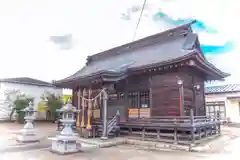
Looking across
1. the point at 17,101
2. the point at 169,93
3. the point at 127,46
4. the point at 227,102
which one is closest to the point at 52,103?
the point at 17,101

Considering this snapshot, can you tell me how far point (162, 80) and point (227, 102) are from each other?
52.5 feet

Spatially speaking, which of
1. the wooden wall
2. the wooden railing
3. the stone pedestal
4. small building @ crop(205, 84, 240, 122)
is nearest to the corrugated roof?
the wooden wall

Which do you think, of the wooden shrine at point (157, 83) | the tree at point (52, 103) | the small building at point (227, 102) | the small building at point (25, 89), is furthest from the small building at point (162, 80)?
the small building at point (227, 102)

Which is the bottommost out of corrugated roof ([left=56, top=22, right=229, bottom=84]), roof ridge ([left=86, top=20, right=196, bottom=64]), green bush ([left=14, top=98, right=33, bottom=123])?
green bush ([left=14, top=98, right=33, bottom=123])

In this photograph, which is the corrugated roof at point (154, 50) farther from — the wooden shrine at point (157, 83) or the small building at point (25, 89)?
the small building at point (25, 89)

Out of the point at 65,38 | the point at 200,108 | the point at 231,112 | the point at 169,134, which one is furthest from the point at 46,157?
the point at 231,112

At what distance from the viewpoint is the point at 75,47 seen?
53.5 ft

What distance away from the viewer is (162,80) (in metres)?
9.54

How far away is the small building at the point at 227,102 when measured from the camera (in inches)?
851

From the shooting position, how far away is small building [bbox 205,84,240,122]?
21.6m

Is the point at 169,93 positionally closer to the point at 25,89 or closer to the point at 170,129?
the point at 170,129

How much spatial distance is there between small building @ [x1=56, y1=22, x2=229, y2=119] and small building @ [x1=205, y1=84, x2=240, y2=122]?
11.6 metres

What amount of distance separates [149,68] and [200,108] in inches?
158

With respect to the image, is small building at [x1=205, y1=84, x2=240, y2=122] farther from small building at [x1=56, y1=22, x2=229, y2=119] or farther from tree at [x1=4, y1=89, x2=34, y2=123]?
tree at [x1=4, y1=89, x2=34, y2=123]
